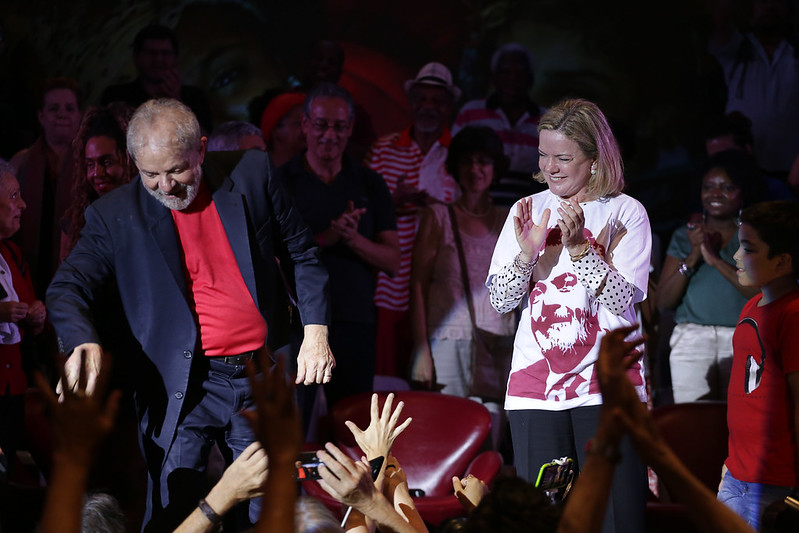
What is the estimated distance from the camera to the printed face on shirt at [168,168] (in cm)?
276

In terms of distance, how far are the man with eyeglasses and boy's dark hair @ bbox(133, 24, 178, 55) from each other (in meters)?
1.52

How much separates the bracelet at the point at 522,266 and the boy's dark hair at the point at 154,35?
3.64m

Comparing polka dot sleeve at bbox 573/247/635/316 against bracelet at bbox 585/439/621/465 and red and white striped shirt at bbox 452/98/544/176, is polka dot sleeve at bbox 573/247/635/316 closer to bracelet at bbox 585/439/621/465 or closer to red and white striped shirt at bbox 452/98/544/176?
bracelet at bbox 585/439/621/465

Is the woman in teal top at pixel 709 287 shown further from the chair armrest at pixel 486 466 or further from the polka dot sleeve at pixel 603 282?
the polka dot sleeve at pixel 603 282

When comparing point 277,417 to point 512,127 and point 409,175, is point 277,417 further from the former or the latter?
point 512,127

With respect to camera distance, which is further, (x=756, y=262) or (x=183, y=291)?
(x=756, y=262)

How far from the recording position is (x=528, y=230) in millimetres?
2660

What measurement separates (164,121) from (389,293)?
→ 2526 millimetres

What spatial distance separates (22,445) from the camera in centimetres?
382

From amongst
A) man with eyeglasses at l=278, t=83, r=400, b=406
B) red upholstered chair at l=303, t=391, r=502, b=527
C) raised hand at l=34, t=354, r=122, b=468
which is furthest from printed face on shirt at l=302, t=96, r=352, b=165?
raised hand at l=34, t=354, r=122, b=468

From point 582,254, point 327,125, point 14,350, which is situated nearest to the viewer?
point 582,254

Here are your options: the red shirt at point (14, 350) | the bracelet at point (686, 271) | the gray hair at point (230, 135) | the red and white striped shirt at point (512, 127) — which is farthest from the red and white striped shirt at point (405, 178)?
the red shirt at point (14, 350)

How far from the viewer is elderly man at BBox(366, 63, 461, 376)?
515 cm

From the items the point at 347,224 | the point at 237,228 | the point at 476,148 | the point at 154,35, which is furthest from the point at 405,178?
the point at 237,228
